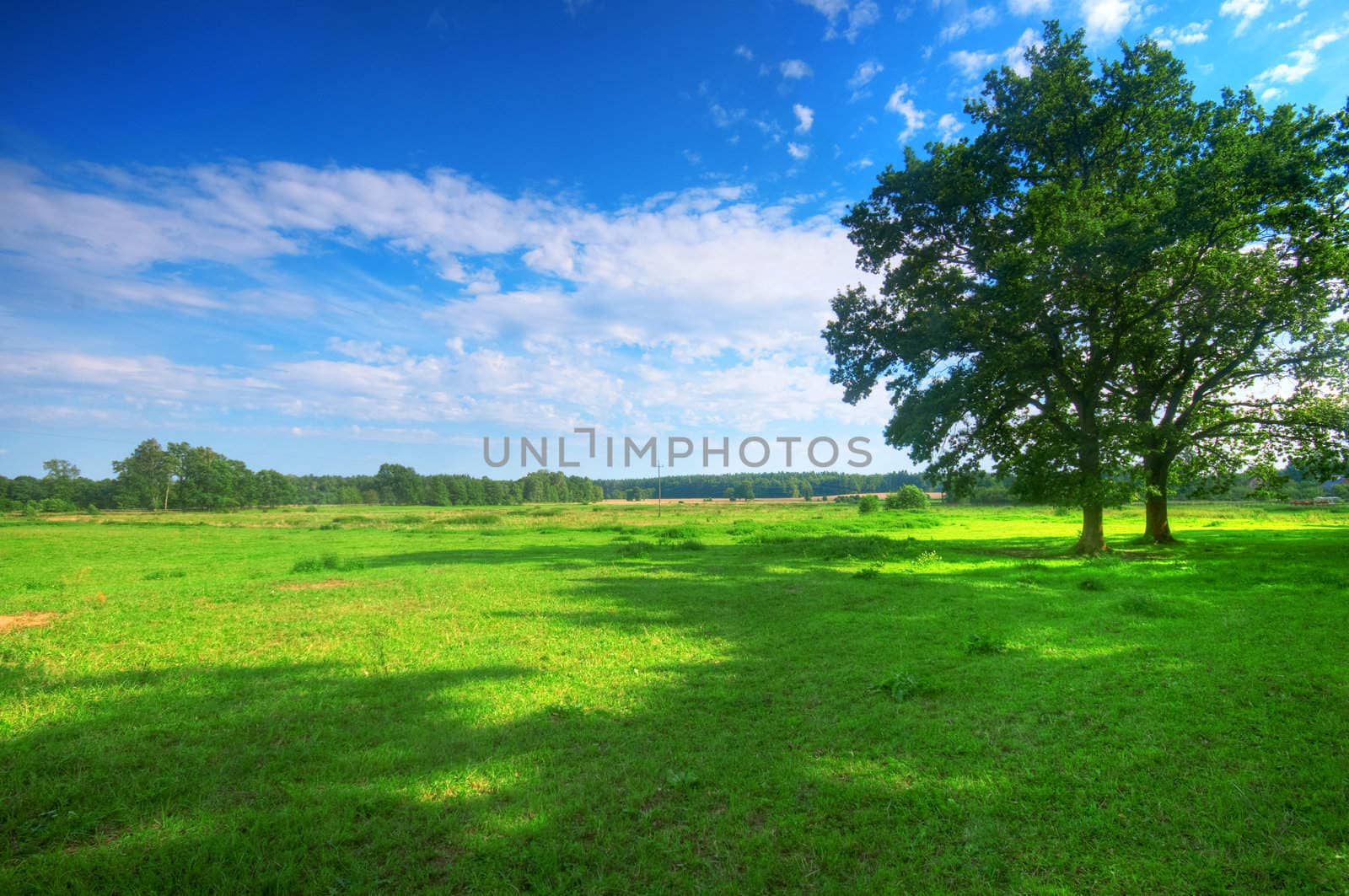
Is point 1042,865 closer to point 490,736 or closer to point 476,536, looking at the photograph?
point 490,736

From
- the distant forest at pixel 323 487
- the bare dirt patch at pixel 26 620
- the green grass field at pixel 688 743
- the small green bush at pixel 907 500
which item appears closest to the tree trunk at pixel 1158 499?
the green grass field at pixel 688 743

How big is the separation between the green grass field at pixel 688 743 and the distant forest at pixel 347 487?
48021 mm

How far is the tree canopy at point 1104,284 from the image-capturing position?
704 inches

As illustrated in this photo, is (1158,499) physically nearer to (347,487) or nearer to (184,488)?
(184,488)

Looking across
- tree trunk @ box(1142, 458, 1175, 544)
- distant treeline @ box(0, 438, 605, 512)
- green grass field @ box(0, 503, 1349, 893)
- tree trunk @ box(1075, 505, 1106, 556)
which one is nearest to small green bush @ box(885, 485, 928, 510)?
tree trunk @ box(1142, 458, 1175, 544)

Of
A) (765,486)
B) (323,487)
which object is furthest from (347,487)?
Answer: (765,486)

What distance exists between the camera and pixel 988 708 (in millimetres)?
6184

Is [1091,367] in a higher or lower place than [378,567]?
higher

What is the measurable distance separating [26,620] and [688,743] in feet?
46.6

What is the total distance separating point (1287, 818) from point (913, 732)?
2521 mm

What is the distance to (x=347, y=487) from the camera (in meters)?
131

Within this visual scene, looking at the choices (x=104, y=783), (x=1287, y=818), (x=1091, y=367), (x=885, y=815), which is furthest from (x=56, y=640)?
(x=1091, y=367)

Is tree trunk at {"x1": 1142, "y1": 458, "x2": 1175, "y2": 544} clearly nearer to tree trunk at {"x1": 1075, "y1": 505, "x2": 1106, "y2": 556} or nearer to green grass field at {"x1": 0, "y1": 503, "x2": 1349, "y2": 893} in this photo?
tree trunk at {"x1": 1075, "y1": 505, "x2": 1106, "y2": 556}

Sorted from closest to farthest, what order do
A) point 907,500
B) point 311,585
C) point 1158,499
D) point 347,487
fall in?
point 311,585, point 1158,499, point 907,500, point 347,487
